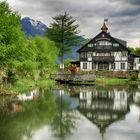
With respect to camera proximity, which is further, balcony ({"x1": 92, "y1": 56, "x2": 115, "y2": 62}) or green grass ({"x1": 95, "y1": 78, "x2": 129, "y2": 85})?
balcony ({"x1": 92, "y1": 56, "x2": 115, "y2": 62})

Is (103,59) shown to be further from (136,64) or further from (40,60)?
(40,60)

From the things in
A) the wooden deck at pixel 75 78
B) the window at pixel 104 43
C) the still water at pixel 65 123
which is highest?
the window at pixel 104 43

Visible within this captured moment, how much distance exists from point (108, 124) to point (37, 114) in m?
6.49

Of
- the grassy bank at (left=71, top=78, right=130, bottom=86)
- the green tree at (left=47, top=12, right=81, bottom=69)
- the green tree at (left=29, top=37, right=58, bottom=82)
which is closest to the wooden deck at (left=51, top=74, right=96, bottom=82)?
the grassy bank at (left=71, top=78, right=130, bottom=86)

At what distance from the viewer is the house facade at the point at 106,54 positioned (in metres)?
107

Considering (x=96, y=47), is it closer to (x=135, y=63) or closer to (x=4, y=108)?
(x=135, y=63)

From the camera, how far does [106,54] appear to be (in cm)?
10856

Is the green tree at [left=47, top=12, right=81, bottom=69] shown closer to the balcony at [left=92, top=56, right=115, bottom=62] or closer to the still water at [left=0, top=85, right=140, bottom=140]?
the balcony at [left=92, top=56, right=115, bottom=62]

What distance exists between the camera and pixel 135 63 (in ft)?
372

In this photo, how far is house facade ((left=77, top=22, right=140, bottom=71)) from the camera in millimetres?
107125

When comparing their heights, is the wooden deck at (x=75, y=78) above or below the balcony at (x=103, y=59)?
below

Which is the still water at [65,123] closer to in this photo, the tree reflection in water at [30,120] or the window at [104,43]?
the tree reflection in water at [30,120]

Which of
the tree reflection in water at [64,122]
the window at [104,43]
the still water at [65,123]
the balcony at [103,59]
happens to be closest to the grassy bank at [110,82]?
the balcony at [103,59]

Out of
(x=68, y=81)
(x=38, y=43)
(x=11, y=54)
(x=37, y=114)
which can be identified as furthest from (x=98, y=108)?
(x=38, y=43)
